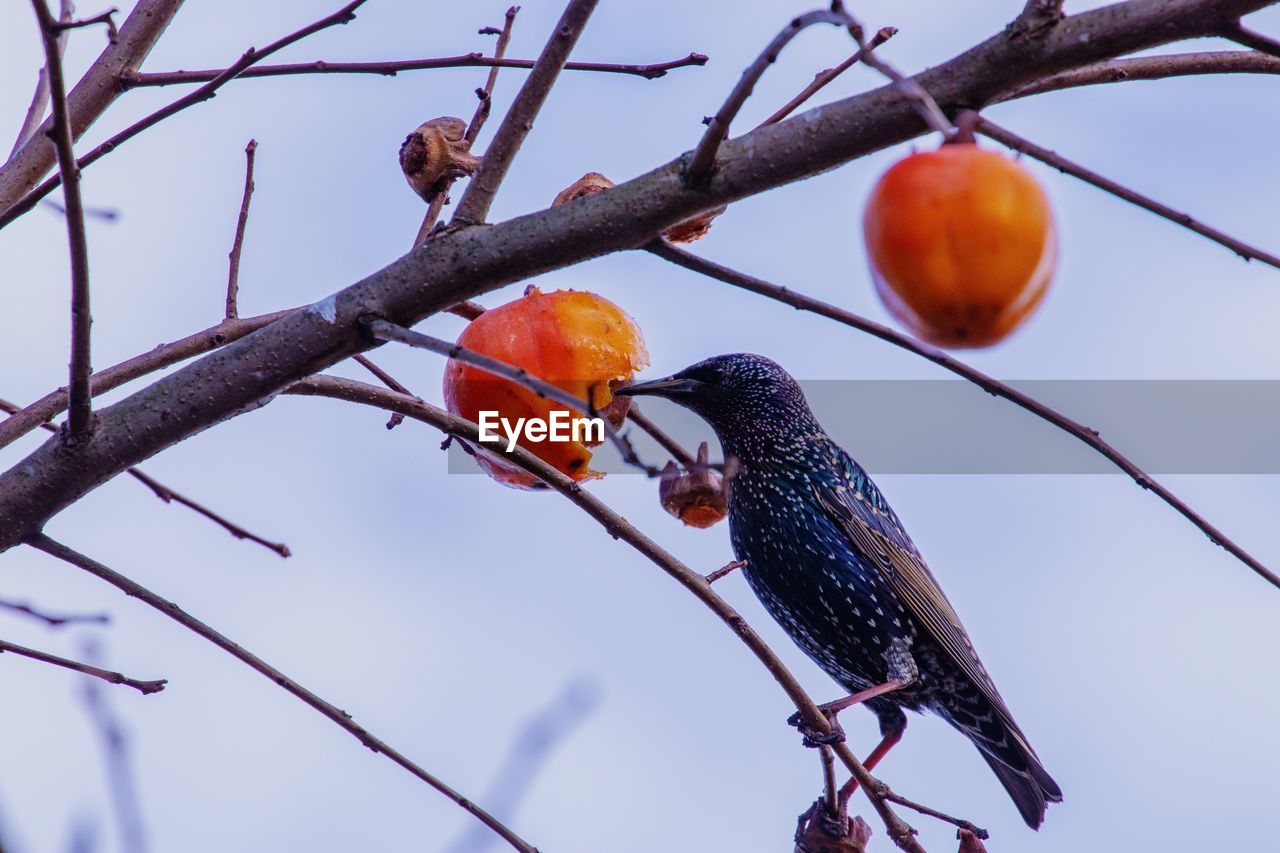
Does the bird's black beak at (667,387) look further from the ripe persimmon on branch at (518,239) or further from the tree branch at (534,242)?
the tree branch at (534,242)

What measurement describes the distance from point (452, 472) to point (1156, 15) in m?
1.63

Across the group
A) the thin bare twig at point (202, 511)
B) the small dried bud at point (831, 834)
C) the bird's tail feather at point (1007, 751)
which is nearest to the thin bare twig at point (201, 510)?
the thin bare twig at point (202, 511)

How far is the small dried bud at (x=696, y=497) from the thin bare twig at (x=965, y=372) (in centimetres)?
89

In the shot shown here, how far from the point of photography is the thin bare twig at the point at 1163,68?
1869 millimetres

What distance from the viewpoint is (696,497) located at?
274cm

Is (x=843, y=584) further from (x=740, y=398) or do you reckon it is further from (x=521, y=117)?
(x=521, y=117)

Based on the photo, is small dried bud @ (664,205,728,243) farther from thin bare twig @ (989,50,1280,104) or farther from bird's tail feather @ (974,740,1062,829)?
bird's tail feather @ (974,740,1062,829)

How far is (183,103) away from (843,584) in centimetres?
226

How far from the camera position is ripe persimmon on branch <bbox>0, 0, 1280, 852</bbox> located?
1.49m

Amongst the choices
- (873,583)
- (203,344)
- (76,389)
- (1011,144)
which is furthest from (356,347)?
(873,583)

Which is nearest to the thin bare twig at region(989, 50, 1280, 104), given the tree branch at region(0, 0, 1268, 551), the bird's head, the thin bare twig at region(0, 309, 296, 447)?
the tree branch at region(0, 0, 1268, 551)

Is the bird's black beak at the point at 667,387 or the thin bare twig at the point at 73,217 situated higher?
the bird's black beak at the point at 667,387

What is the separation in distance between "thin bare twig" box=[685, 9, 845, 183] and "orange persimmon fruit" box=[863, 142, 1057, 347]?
0.18 metres

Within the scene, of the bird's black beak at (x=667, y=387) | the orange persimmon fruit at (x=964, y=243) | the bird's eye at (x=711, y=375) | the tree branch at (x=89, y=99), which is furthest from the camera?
the bird's eye at (x=711, y=375)
